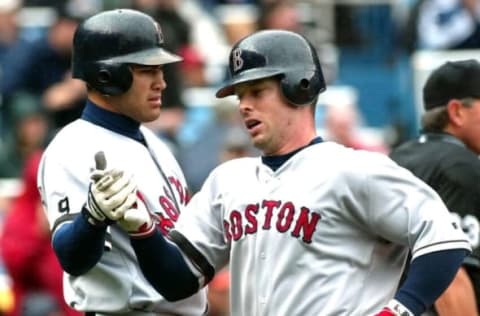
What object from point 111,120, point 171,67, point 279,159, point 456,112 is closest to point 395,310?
point 279,159

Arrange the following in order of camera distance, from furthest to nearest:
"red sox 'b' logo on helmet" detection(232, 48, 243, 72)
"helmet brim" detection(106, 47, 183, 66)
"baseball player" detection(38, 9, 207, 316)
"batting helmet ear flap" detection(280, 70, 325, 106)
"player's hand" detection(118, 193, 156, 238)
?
"helmet brim" detection(106, 47, 183, 66) < "baseball player" detection(38, 9, 207, 316) < "red sox 'b' logo on helmet" detection(232, 48, 243, 72) < "batting helmet ear flap" detection(280, 70, 325, 106) < "player's hand" detection(118, 193, 156, 238)

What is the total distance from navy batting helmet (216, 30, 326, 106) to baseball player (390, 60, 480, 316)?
2.97 ft

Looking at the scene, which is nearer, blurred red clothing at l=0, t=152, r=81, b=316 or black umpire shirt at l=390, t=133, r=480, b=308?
black umpire shirt at l=390, t=133, r=480, b=308

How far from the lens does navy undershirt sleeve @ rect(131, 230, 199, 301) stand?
6.32m

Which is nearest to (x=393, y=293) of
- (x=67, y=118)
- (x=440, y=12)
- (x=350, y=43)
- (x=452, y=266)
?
(x=452, y=266)

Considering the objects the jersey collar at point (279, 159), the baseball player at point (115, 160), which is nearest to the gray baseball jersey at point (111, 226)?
the baseball player at point (115, 160)

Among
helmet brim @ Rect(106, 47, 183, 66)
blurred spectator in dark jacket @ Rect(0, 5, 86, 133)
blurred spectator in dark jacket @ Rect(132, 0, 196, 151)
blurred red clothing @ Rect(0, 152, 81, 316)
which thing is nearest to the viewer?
helmet brim @ Rect(106, 47, 183, 66)

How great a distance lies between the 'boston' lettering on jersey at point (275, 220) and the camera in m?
6.20

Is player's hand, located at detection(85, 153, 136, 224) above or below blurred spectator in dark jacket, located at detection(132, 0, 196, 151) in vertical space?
above

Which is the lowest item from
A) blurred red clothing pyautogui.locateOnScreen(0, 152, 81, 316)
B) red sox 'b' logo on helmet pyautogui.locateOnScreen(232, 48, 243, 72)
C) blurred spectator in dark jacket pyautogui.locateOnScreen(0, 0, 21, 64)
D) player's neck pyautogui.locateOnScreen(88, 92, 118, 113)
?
blurred red clothing pyautogui.locateOnScreen(0, 152, 81, 316)

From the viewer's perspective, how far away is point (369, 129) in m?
14.3

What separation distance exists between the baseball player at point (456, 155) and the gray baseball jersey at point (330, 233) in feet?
2.41

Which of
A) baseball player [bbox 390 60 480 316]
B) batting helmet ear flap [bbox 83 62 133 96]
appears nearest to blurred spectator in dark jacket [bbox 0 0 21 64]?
baseball player [bbox 390 60 480 316]

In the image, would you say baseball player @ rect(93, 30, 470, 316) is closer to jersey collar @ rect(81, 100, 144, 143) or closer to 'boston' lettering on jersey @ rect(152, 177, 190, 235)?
'boston' lettering on jersey @ rect(152, 177, 190, 235)
